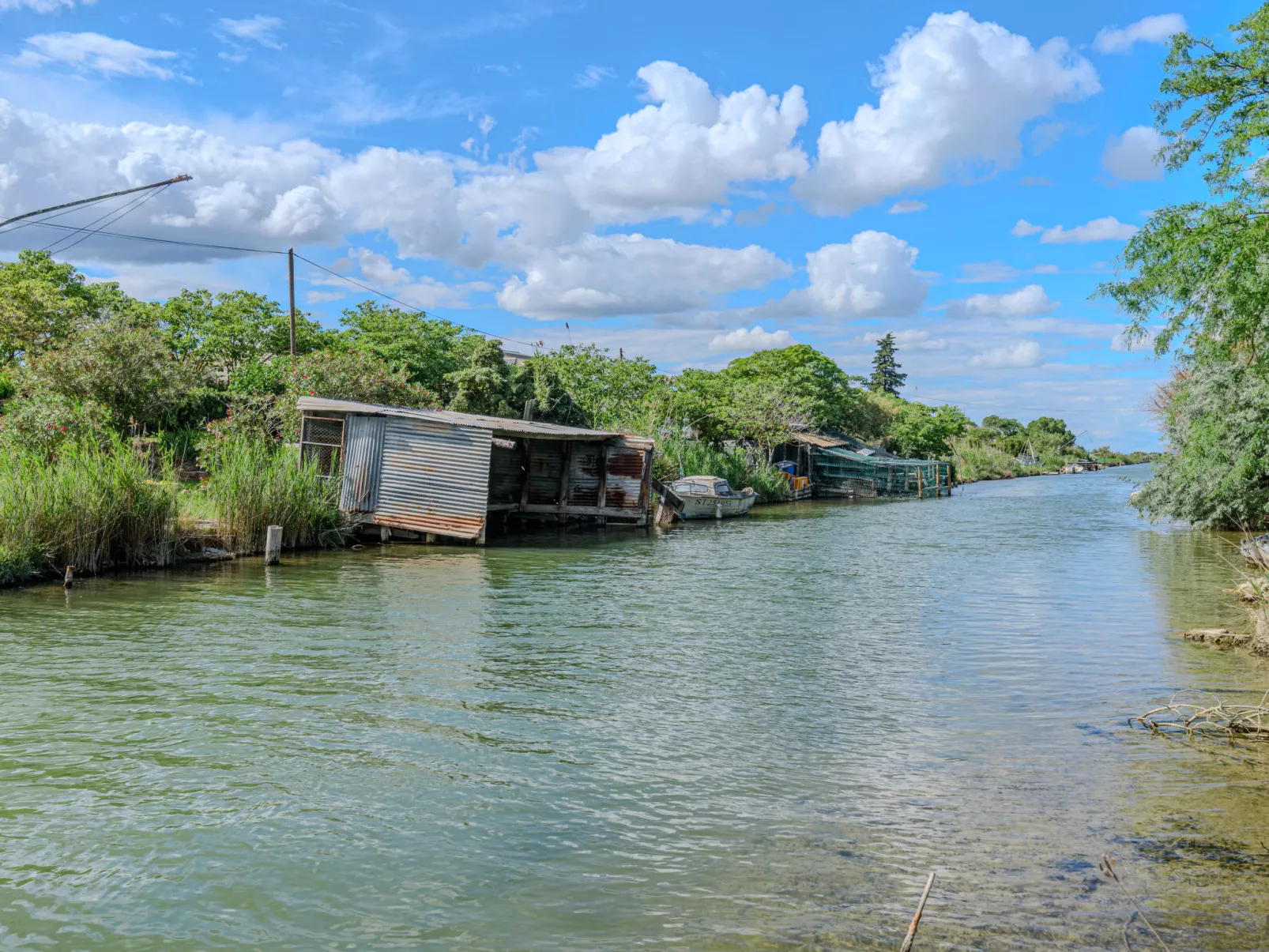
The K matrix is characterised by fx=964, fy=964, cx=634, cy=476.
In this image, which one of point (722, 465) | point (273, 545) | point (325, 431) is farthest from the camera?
point (722, 465)

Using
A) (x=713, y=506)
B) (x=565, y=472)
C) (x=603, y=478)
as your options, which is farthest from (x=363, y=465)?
(x=713, y=506)

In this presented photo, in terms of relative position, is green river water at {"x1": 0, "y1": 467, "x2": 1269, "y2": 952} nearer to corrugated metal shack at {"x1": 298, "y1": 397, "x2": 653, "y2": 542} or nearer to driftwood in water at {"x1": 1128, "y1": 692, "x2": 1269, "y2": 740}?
driftwood in water at {"x1": 1128, "y1": 692, "x2": 1269, "y2": 740}

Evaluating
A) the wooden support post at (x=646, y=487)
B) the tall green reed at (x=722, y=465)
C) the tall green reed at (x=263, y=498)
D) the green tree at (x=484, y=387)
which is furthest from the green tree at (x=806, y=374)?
the tall green reed at (x=263, y=498)

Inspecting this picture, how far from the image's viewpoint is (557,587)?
1900 cm

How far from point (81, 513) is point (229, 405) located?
39.8ft

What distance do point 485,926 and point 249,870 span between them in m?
1.83

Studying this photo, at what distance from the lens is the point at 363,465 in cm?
2456

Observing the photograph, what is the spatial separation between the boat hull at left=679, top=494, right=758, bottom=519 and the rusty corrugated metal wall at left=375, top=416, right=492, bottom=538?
A: 13229 millimetres

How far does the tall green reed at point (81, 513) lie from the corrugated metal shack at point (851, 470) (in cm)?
4365

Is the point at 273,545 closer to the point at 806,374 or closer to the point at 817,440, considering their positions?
the point at 817,440

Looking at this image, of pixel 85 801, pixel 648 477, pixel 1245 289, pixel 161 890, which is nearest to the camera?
pixel 161 890

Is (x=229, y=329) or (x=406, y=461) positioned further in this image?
(x=229, y=329)

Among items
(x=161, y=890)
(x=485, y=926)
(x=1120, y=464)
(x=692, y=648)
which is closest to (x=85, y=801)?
(x=161, y=890)

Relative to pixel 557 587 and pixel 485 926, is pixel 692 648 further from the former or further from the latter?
pixel 485 926
